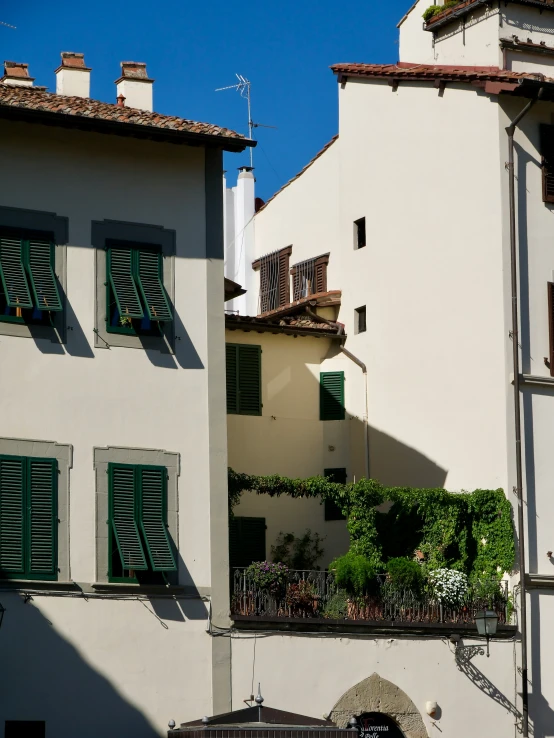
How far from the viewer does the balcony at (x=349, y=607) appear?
24.4m

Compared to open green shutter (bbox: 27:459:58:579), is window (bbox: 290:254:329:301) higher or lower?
higher

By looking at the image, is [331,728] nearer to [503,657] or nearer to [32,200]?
[503,657]

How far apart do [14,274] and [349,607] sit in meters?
7.38

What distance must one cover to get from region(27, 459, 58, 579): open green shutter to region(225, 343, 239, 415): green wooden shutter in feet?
21.9

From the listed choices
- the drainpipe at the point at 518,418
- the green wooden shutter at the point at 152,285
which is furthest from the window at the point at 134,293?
the drainpipe at the point at 518,418

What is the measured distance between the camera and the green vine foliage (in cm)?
2633

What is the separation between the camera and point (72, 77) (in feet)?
87.7

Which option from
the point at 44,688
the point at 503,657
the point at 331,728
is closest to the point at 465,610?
the point at 503,657

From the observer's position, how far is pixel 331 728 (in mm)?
21453

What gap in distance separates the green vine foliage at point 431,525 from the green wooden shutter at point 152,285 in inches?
155

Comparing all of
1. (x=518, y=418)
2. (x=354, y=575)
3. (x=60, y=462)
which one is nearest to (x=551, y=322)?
(x=518, y=418)

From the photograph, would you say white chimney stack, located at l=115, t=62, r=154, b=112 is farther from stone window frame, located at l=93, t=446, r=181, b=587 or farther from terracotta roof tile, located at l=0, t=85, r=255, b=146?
stone window frame, located at l=93, t=446, r=181, b=587

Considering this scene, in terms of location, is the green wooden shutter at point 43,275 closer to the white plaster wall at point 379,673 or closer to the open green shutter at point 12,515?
the open green shutter at point 12,515

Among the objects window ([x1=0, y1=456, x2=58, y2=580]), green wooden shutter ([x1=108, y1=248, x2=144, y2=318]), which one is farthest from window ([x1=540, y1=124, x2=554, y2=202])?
window ([x1=0, y1=456, x2=58, y2=580])
